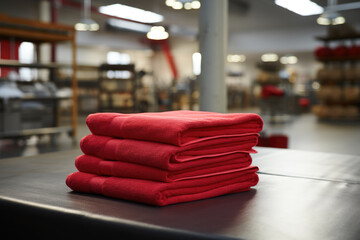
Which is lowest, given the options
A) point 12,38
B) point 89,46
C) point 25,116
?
point 25,116

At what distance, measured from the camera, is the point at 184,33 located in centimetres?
1839

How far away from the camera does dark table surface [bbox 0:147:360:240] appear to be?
2.24 feet

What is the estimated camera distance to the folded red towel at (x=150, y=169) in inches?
31.7

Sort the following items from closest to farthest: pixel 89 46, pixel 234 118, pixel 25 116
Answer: pixel 234 118 < pixel 25 116 < pixel 89 46

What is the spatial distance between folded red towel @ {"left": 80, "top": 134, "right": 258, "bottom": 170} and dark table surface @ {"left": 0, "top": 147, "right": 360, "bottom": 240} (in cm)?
9

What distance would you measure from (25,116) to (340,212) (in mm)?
5487

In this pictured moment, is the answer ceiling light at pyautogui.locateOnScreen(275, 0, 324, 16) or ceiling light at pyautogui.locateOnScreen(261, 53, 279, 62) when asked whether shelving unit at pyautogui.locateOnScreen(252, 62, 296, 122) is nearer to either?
ceiling light at pyautogui.locateOnScreen(275, 0, 324, 16)

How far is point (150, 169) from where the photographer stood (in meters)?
0.81

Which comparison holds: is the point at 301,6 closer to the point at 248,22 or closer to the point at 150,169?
the point at 248,22

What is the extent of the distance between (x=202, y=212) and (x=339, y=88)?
10956 millimetres

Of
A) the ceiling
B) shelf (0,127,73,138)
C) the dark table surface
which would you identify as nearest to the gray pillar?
the dark table surface

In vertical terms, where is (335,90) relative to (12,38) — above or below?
below

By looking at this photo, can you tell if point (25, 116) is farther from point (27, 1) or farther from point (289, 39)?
point (289, 39)

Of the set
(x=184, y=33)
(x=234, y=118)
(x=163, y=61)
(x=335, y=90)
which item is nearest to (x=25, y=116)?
(x=234, y=118)
